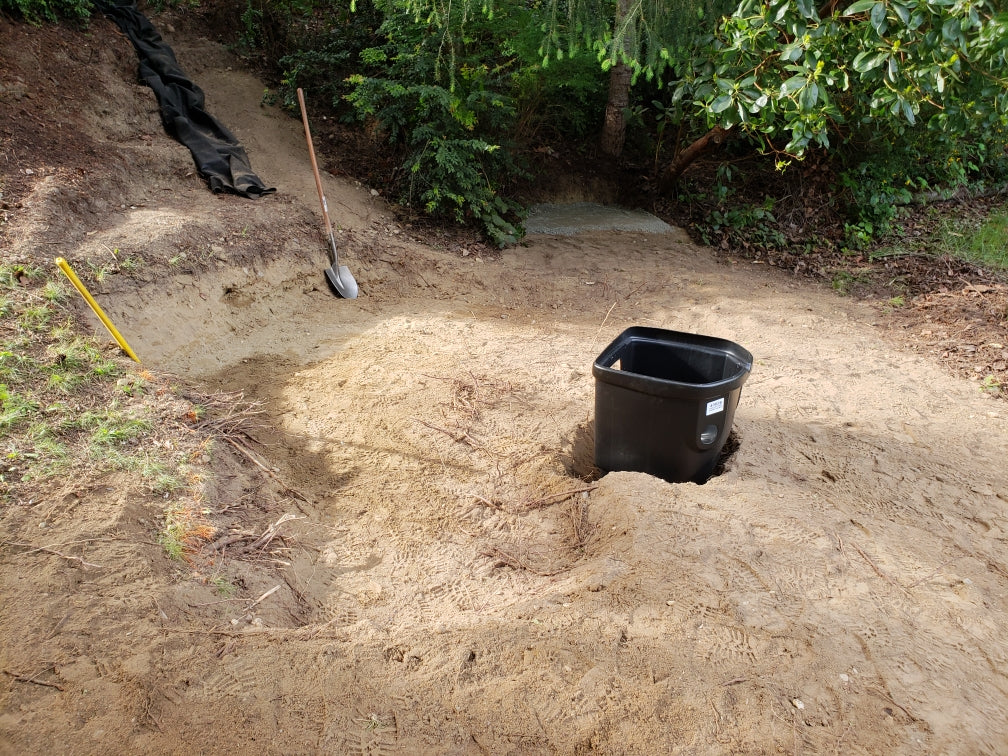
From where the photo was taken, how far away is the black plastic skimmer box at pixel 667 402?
2975 millimetres

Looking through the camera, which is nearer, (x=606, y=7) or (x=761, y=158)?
(x=606, y=7)

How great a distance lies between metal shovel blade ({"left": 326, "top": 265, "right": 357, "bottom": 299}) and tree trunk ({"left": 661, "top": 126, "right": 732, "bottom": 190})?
4.07 meters

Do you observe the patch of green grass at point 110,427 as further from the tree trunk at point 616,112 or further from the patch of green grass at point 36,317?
the tree trunk at point 616,112

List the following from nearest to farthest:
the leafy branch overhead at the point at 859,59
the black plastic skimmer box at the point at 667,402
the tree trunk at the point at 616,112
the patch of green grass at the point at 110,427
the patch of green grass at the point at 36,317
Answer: the black plastic skimmer box at the point at 667,402 → the patch of green grass at the point at 110,427 → the leafy branch overhead at the point at 859,59 → the patch of green grass at the point at 36,317 → the tree trunk at the point at 616,112

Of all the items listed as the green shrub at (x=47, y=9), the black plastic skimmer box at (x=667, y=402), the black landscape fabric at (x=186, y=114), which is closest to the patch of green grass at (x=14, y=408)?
the black plastic skimmer box at (x=667, y=402)

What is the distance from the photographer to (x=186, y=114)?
6613 mm

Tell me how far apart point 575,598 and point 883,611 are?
1.15 metres

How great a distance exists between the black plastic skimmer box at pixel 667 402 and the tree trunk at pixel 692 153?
13.8ft

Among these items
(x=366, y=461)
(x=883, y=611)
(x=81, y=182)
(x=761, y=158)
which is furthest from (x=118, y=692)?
(x=761, y=158)

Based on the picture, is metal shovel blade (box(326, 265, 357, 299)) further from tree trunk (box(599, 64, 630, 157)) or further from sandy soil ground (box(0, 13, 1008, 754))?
tree trunk (box(599, 64, 630, 157))

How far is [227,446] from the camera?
340cm

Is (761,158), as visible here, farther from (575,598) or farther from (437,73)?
(575,598)

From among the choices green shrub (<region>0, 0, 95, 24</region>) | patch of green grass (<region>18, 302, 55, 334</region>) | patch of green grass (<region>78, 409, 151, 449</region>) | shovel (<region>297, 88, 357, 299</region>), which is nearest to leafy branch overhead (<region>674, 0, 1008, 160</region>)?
shovel (<region>297, 88, 357, 299</region>)

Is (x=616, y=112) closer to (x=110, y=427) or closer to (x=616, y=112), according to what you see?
(x=616, y=112)
